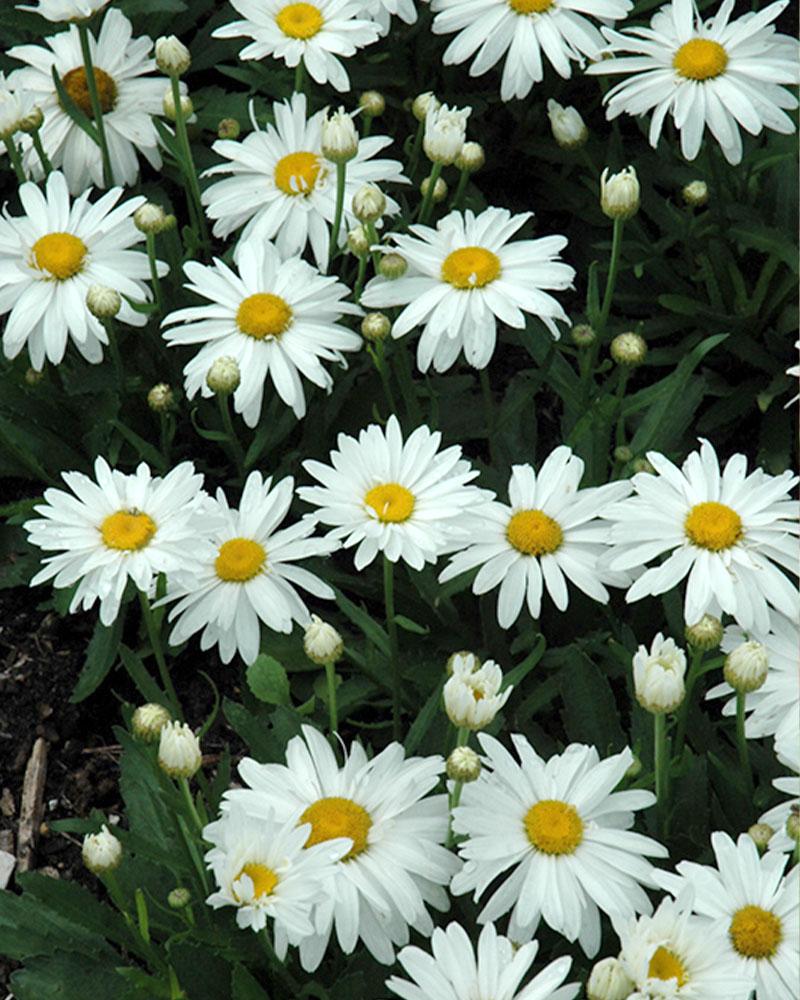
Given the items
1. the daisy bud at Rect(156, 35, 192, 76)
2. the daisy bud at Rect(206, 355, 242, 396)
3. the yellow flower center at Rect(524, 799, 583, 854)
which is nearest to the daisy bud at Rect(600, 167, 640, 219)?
the daisy bud at Rect(206, 355, 242, 396)

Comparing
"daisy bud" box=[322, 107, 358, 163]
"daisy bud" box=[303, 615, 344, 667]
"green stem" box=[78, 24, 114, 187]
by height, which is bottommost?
"daisy bud" box=[303, 615, 344, 667]

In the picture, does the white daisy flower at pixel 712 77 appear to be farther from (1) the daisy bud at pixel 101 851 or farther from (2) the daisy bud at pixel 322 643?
(1) the daisy bud at pixel 101 851

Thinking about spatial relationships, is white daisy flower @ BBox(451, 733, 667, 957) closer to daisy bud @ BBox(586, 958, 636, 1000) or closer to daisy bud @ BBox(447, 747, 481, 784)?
Result: daisy bud @ BBox(447, 747, 481, 784)

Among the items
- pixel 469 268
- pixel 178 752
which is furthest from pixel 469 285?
pixel 178 752

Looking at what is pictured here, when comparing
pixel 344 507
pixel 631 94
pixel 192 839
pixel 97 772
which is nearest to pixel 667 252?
pixel 631 94

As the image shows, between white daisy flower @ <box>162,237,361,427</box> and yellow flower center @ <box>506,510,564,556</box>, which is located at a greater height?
white daisy flower @ <box>162,237,361,427</box>

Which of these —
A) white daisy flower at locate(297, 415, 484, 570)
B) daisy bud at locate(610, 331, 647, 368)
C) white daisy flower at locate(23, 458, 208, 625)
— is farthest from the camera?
daisy bud at locate(610, 331, 647, 368)

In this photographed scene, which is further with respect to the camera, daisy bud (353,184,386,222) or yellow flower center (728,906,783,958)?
daisy bud (353,184,386,222)
